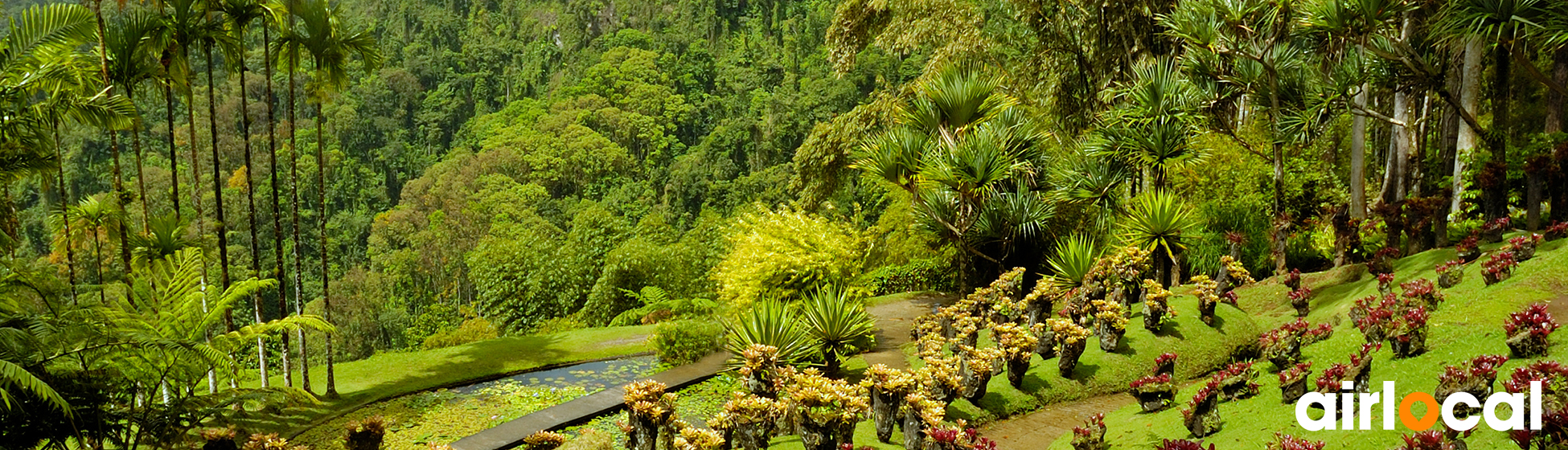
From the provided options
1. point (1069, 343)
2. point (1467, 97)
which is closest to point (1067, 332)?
point (1069, 343)

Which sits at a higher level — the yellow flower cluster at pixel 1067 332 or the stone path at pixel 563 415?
the yellow flower cluster at pixel 1067 332

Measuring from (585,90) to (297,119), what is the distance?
17.0 m

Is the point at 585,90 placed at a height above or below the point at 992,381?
above

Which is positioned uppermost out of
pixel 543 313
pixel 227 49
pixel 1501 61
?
pixel 227 49

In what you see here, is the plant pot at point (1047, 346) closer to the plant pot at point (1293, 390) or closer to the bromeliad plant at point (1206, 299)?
the bromeliad plant at point (1206, 299)

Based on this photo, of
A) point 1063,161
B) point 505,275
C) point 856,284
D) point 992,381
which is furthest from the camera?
point 505,275

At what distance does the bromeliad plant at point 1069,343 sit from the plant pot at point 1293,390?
80.5 inches

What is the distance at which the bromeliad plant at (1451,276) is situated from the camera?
297 inches

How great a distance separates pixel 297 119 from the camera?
179ft

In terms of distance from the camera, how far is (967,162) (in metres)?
11.8

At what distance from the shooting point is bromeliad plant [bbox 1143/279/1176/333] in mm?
8688

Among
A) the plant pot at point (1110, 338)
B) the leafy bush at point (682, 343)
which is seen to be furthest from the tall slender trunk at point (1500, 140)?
the leafy bush at point (682, 343)

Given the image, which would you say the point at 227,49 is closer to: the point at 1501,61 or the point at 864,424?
the point at 864,424

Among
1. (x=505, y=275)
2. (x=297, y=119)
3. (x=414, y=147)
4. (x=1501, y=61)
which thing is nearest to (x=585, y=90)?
(x=414, y=147)
